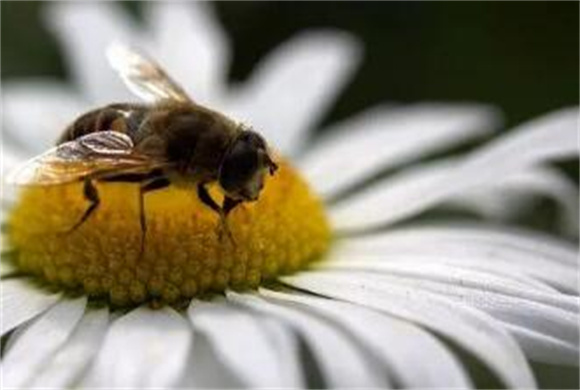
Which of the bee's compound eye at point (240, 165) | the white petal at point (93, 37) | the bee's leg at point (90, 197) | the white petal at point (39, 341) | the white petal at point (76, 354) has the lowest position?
the white petal at point (39, 341)

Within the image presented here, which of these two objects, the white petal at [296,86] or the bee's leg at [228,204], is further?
the white petal at [296,86]

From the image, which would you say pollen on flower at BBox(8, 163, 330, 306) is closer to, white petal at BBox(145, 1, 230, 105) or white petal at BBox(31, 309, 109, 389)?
white petal at BBox(31, 309, 109, 389)

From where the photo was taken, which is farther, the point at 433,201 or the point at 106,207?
the point at 433,201

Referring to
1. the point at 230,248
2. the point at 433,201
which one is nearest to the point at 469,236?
the point at 433,201

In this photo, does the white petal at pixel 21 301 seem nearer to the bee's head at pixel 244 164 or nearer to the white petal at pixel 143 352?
the white petal at pixel 143 352

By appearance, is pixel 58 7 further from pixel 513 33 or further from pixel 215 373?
pixel 215 373

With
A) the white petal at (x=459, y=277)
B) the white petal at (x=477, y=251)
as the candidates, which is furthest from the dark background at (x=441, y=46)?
the white petal at (x=459, y=277)
